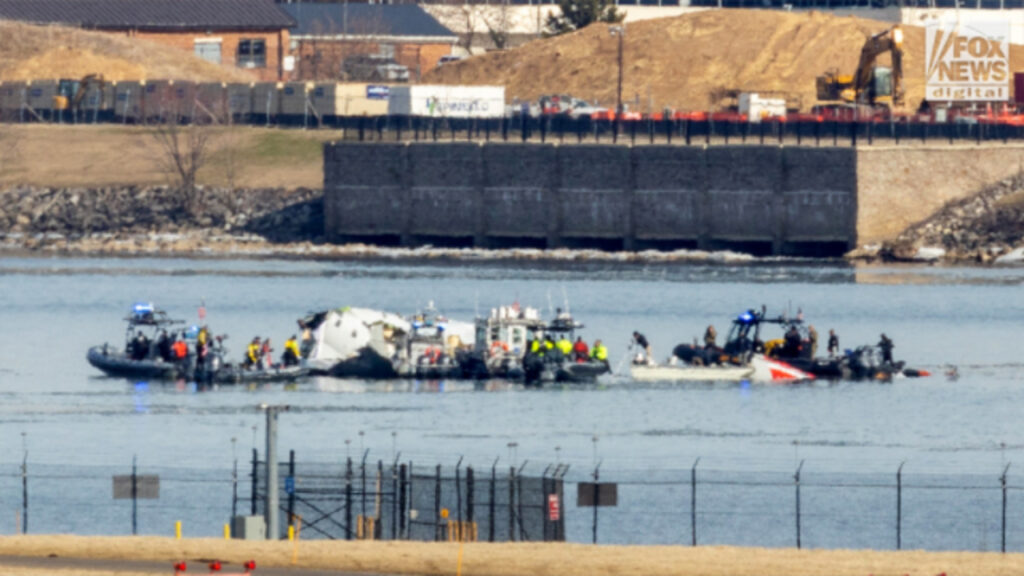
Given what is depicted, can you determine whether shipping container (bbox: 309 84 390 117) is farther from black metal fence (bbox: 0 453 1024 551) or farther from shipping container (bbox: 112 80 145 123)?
black metal fence (bbox: 0 453 1024 551)

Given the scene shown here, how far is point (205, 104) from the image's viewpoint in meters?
159

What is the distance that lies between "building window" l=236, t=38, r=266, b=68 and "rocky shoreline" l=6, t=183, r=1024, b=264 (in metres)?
40.8

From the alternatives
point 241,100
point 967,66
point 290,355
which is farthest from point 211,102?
point 290,355

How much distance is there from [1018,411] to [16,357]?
3949 cm

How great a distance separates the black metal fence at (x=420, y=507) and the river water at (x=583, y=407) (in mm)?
3060

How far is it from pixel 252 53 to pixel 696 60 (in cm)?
3930

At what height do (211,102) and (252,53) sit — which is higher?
(252,53)

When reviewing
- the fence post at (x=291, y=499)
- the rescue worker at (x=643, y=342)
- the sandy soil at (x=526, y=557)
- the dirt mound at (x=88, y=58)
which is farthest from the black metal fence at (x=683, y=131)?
the sandy soil at (x=526, y=557)

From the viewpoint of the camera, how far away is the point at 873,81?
504 ft

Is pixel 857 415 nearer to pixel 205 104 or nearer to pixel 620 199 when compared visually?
pixel 620 199

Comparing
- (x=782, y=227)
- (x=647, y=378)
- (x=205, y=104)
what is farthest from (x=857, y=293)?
(x=205, y=104)

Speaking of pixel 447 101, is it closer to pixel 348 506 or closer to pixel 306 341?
pixel 306 341

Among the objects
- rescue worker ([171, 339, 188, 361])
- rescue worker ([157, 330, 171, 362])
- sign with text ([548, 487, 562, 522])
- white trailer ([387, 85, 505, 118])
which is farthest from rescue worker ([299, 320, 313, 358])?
white trailer ([387, 85, 505, 118])

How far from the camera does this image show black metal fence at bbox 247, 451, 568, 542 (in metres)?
48.1
